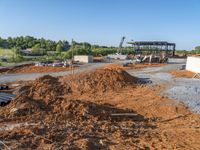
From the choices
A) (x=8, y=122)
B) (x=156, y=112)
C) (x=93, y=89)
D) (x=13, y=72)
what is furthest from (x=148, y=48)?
(x=8, y=122)

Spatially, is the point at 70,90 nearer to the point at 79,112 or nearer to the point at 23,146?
the point at 79,112

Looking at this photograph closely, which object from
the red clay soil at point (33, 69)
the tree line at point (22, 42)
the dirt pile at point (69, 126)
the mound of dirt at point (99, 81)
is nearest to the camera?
the dirt pile at point (69, 126)

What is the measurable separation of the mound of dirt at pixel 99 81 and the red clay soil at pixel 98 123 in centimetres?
173

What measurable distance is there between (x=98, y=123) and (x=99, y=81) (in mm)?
11646

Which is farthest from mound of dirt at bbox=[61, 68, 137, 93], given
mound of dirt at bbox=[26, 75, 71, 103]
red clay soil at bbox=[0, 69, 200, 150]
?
red clay soil at bbox=[0, 69, 200, 150]

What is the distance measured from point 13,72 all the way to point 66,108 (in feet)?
89.8

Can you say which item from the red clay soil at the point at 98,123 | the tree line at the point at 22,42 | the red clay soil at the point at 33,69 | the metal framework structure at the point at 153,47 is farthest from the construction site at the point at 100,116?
the tree line at the point at 22,42

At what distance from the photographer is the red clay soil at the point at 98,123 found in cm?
1137

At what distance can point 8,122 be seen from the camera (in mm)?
13766

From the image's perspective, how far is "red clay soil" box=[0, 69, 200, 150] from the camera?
11367 millimetres

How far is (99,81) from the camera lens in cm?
2570

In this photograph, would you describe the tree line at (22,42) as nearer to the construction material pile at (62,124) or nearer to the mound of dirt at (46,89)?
the mound of dirt at (46,89)

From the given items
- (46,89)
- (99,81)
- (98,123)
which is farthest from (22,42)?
(98,123)

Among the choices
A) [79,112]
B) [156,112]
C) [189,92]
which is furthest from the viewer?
[189,92]
